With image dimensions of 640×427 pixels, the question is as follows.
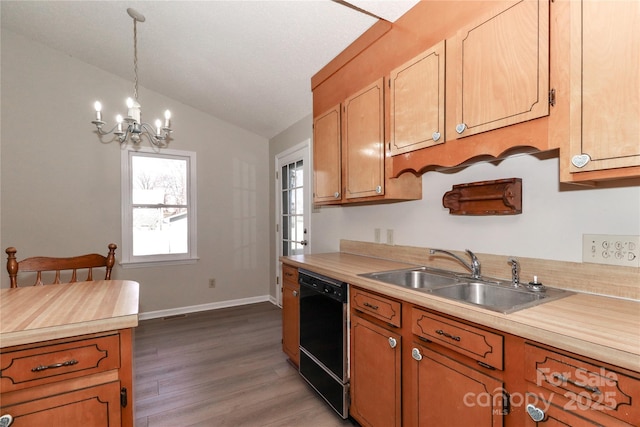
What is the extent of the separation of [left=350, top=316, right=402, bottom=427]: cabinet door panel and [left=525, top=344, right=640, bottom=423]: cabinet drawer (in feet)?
2.04

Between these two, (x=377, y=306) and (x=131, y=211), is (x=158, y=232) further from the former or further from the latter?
(x=377, y=306)

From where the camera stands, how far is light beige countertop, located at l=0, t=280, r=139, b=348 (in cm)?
109

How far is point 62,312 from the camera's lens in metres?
1.27

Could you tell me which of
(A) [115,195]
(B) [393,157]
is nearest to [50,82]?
(A) [115,195]

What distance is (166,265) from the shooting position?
4055mm

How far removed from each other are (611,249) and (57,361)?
2211mm

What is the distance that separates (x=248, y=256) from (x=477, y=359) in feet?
12.5

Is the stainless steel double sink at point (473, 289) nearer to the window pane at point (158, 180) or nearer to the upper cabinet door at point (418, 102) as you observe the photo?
the upper cabinet door at point (418, 102)

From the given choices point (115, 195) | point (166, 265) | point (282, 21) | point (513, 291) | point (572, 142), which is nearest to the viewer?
point (572, 142)

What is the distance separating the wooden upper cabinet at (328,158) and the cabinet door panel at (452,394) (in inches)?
56.9

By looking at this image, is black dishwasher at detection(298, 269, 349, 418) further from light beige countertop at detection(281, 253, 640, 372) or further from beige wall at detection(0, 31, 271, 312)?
beige wall at detection(0, 31, 271, 312)

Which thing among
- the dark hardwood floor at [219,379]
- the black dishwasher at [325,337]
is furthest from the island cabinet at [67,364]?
the black dishwasher at [325,337]

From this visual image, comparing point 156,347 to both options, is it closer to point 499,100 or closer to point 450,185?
point 450,185

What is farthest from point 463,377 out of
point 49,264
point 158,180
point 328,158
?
point 158,180
